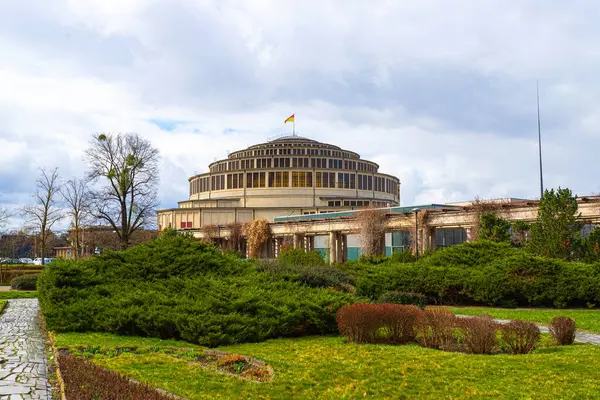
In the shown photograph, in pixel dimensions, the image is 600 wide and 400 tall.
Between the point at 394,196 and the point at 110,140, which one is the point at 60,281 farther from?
the point at 394,196

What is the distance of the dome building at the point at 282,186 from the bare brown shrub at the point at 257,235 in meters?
14.5

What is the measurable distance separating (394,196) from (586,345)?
88.9 meters

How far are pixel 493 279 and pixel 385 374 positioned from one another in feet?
47.3

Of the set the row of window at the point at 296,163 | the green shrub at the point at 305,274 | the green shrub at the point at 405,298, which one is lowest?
the green shrub at the point at 405,298

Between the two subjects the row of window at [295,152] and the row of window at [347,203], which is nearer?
the row of window at [347,203]

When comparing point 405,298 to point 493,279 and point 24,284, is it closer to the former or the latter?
point 493,279

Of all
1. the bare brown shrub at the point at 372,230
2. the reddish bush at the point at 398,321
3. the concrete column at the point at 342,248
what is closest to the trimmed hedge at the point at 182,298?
the reddish bush at the point at 398,321

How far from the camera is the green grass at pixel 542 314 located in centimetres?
1666

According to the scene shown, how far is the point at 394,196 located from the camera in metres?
100

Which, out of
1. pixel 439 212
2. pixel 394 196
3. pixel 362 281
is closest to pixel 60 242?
pixel 394 196

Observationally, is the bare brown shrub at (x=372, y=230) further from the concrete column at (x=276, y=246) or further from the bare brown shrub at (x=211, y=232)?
the bare brown shrub at (x=211, y=232)

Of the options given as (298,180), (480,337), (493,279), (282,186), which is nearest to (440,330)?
(480,337)

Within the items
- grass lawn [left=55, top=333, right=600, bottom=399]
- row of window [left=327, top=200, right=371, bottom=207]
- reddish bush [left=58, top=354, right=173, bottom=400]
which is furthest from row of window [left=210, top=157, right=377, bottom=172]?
reddish bush [left=58, top=354, right=173, bottom=400]

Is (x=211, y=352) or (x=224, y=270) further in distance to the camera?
(x=224, y=270)
